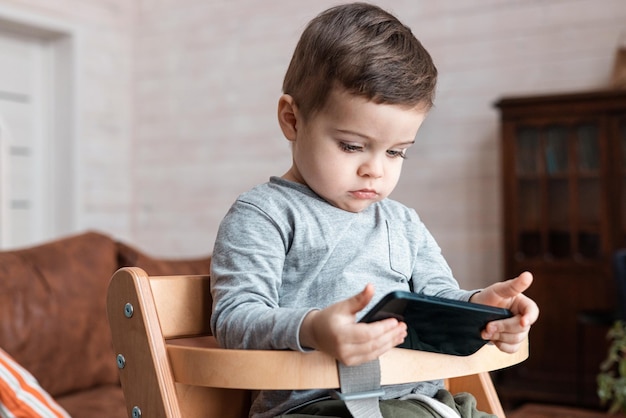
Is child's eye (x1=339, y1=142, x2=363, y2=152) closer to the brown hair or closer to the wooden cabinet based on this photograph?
the brown hair

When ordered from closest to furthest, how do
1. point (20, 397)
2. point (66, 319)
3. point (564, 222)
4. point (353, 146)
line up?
point (353, 146), point (20, 397), point (66, 319), point (564, 222)

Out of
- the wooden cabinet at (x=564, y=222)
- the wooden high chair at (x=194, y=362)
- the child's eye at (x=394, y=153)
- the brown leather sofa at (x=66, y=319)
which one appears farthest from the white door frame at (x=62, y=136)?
the child's eye at (x=394, y=153)

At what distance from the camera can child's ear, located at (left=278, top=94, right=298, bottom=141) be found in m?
1.22

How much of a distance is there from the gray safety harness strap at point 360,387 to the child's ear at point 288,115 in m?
0.40

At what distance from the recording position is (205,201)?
17.4 feet

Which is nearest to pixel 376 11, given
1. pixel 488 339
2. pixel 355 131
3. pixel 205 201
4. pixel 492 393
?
pixel 355 131

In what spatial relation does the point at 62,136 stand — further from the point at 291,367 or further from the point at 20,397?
the point at 291,367

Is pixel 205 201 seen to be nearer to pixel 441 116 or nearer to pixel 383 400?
pixel 441 116

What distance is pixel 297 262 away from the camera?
1.19 m

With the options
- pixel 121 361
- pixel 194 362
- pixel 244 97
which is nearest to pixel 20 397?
pixel 121 361

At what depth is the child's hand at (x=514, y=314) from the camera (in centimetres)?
107

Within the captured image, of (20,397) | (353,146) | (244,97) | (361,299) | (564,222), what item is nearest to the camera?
(361,299)

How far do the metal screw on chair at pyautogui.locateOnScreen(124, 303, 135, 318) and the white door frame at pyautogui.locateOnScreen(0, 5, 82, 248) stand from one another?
13.6ft

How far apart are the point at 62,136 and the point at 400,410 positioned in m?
4.48
